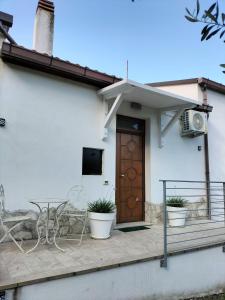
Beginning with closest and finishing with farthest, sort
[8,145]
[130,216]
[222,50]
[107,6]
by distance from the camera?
1. [222,50]
2. [107,6]
3. [8,145]
4. [130,216]

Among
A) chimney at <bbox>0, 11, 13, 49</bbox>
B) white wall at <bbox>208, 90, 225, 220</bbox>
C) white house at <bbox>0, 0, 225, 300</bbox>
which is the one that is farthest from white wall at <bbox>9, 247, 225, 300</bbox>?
chimney at <bbox>0, 11, 13, 49</bbox>

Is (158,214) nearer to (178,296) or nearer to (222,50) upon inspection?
(178,296)

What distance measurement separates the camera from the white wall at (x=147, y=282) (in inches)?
107

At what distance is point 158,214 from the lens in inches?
230

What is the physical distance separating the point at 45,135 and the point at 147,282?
2.81m

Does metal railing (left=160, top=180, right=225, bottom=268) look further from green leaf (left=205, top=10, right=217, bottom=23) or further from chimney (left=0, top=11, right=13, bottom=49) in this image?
chimney (left=0, top=11, right=13, bottom=49)

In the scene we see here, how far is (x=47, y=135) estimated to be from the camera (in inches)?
179

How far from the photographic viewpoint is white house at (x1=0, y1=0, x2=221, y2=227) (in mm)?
4258

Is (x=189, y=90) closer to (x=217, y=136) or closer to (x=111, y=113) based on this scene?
(x=217, y=136)

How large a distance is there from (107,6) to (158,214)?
14.6ft

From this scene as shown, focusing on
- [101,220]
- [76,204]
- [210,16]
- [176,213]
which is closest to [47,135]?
[76,204]

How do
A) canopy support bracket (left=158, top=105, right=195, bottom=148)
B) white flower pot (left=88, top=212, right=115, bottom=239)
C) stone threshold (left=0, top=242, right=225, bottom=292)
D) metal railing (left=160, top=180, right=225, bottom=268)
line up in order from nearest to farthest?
stone threshold (left=0, top=242, right=225, bottom=292)
metal railing (left=160, top=180, right=225, bottom=268)
white flower pot (left=88, top=212, right=115, bottom=239)
canopy support bracket (left=158, top=105, right=195, bottom=148)

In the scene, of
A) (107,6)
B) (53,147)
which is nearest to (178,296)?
(53,147)

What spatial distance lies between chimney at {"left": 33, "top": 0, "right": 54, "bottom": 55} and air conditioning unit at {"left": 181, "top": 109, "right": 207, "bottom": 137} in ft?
11.5
